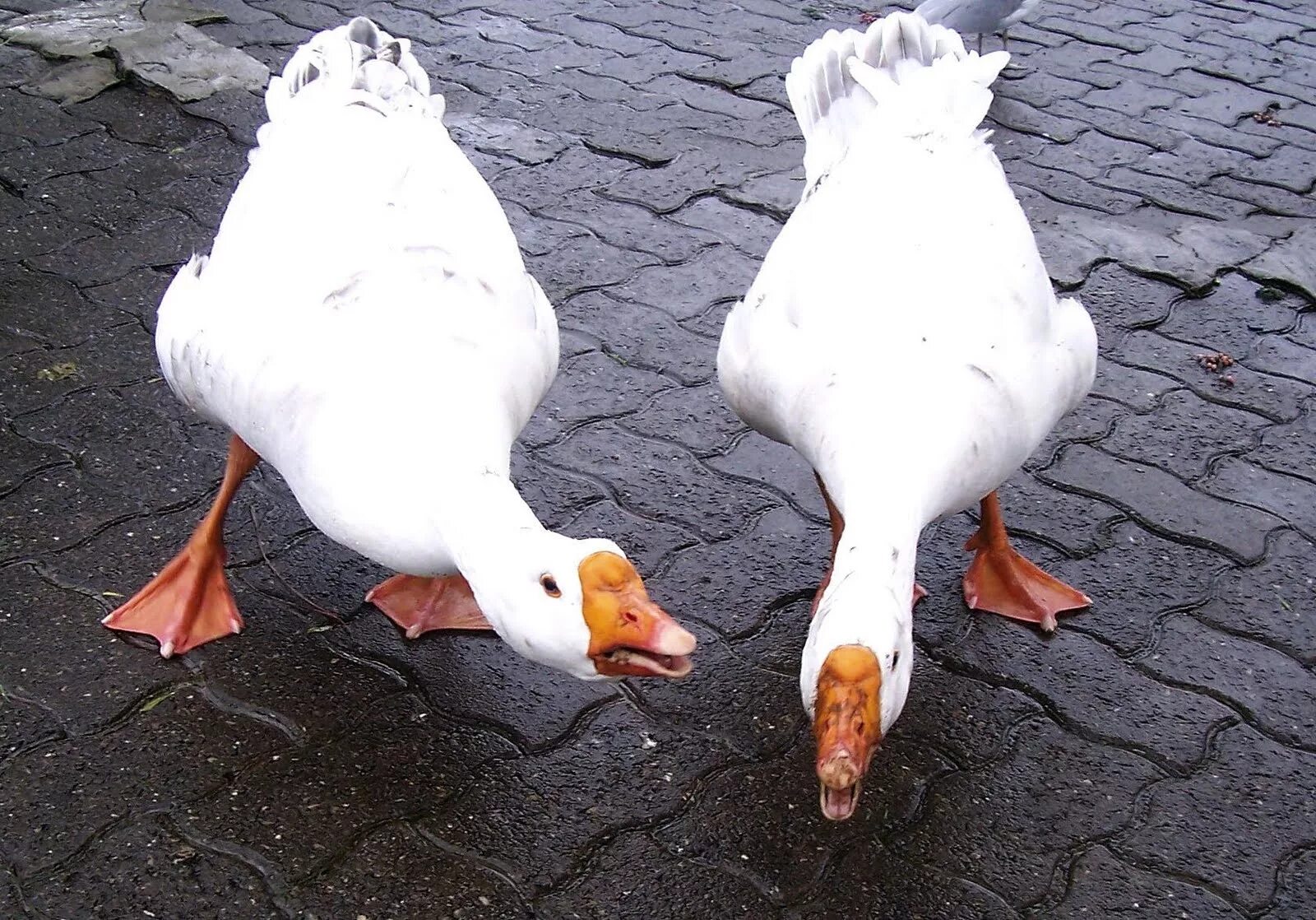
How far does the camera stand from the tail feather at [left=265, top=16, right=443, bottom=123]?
324cm

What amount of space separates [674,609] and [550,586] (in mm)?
1017

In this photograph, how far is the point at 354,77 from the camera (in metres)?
3.25

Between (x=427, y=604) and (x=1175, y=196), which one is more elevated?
(x=1175, y=196)

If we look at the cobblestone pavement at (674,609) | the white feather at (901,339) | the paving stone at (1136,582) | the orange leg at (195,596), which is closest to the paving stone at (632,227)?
the cobblestone pavement at (674,609)

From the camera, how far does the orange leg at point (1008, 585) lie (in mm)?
3236

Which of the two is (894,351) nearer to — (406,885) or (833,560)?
(833,560)

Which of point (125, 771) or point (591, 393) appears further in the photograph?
point (591, 393)

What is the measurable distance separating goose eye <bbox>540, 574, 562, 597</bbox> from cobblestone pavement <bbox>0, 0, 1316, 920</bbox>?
0.64 meters

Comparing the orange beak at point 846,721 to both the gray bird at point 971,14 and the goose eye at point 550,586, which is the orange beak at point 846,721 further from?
the gray bird at point 971,14

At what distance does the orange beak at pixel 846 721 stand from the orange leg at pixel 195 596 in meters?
1.55

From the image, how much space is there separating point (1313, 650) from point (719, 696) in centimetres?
143

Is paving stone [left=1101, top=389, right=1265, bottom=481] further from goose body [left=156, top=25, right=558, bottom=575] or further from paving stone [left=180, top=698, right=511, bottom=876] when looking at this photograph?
paving stone [left=180, top=698, right=511, bottom=876]

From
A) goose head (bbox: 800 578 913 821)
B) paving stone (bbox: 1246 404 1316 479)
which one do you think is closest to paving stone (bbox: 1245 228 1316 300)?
paving stone (bbox: 1246 404 1316 479)

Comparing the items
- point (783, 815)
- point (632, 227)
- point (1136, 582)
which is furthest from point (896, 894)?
point (632, 227)
